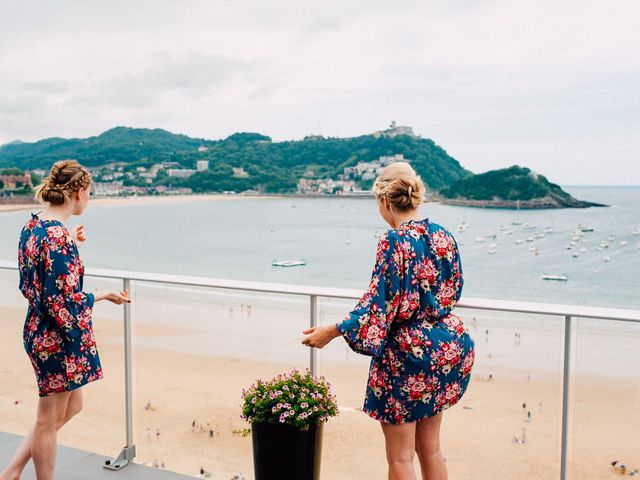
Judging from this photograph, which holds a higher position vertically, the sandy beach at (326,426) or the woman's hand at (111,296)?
the woman's hand at (111,296)

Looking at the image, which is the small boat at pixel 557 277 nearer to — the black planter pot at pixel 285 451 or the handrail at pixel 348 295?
the handrail at pixel 348 295

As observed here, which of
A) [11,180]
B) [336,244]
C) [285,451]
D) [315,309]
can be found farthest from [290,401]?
[11,180]

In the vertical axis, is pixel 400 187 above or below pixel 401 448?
above

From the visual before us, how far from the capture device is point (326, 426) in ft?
9.62

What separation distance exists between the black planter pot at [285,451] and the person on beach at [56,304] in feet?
2.29

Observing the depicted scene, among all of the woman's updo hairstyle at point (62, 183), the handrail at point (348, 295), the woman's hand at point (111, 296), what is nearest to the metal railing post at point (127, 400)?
the handrail at point (348, 295)

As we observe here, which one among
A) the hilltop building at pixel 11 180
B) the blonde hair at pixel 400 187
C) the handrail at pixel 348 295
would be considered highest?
the hilltop building at pixel 11 180

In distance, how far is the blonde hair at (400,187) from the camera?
2133 millimetres

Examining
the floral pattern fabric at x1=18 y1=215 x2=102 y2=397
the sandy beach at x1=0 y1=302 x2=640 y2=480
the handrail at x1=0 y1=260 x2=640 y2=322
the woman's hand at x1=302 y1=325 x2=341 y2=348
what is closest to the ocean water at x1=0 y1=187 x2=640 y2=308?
the sandy beach at x1=0 y1=302 x2=640 y2=480

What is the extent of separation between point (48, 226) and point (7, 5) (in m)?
45.0

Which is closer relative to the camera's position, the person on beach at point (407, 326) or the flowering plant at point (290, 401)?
the person on beach at point (407, 326)

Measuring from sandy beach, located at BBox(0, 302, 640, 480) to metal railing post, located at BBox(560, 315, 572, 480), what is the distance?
0.07 feet

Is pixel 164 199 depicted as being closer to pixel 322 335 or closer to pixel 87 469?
pixel 87 469

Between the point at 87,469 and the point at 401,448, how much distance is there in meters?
1.75
